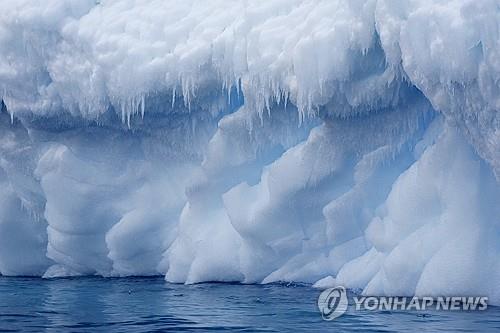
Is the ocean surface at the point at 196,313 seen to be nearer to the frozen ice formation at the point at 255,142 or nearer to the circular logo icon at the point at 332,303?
the circular logo icon at the point at 332,303

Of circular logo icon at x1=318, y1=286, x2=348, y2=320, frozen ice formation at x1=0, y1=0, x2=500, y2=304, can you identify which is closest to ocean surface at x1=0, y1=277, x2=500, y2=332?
circular logo icon at x1=318, y1=286, x2=348, y2=320

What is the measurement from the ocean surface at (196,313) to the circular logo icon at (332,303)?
4.1 inches

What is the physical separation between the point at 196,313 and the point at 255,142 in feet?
12.8

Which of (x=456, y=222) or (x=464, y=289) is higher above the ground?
(x=456, y=222)

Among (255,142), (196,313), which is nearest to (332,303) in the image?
(196,313)

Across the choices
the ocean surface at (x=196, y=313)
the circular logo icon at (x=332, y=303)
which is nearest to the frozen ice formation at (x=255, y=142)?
the circular logo icon at (x=332, y=303)

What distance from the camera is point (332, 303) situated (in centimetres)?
971

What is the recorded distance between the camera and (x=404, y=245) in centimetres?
998

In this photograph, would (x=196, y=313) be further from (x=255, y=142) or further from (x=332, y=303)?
(x=255, y=142)

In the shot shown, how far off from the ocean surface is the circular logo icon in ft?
0.34

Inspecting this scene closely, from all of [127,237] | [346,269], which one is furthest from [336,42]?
[127,237]

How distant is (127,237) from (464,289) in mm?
5997

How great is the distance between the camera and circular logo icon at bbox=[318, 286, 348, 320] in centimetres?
870

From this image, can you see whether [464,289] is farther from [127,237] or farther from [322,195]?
[127,237]
